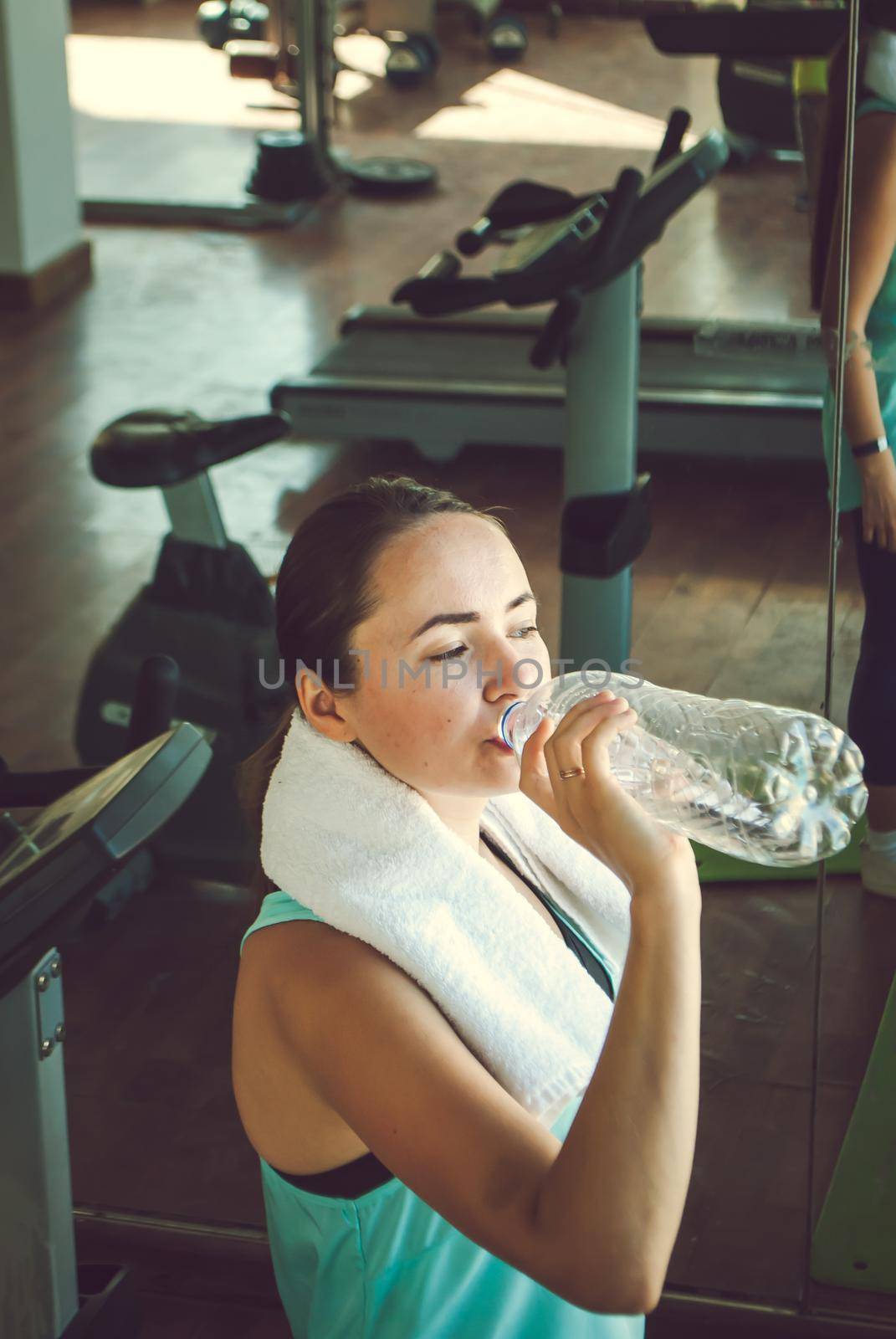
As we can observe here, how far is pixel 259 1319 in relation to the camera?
1.88m

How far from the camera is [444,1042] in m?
1.01

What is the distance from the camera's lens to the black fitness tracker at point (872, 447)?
1517mm

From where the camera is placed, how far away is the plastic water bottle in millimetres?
1198

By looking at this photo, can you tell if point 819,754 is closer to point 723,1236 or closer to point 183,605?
point 723,1236

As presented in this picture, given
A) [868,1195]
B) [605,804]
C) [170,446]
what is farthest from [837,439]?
[170,446]

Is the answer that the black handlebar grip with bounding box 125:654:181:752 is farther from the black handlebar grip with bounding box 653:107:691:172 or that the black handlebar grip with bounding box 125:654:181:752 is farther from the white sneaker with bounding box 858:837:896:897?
the black handlebar grip with bounding box 653:107:691:172

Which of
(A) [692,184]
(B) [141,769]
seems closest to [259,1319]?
(B) [141,769]

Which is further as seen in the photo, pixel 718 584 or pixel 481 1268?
pixel 718 584

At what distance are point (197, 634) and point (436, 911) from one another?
1636mm

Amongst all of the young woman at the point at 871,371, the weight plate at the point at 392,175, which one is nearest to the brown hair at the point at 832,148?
the young woman at the point at 871,371

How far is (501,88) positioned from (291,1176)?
383 cm

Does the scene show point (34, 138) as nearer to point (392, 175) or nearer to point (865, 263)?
point (392, 175)

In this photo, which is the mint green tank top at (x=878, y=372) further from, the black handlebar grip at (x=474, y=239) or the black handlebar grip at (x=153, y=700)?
the black handlebar grip at (x=474, y=239)

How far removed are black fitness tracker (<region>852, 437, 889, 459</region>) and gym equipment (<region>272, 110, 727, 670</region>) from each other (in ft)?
3.12
